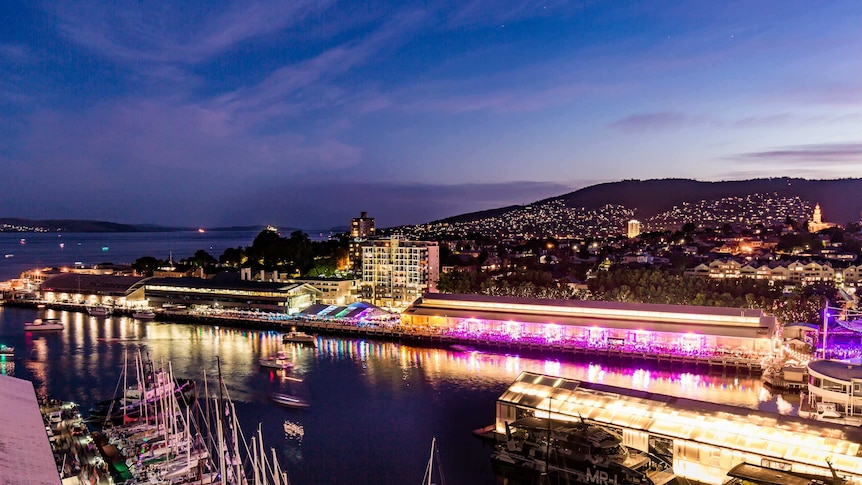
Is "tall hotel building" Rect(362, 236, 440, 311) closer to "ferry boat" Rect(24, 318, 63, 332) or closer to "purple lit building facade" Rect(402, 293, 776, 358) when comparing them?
"purple lit building facade" Rect(402, 293, 776, 358)

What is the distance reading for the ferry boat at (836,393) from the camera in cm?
1516

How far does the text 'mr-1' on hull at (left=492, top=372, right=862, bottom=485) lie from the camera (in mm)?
11234

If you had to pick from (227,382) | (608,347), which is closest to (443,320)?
(608,347)

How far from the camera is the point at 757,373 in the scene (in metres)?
20.8

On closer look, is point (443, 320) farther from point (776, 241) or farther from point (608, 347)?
point (776, 241)

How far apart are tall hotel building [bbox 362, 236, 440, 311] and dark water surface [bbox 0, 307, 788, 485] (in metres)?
9.93

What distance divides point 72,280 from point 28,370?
64.7 ft

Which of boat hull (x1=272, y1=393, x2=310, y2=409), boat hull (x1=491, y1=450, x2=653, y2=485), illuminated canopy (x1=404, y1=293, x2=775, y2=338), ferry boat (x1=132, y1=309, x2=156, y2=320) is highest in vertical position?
illuminated canopy (x1=404, y1=293, x2=775, y2=338)

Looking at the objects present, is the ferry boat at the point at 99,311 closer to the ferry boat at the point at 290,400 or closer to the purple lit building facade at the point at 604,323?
the purple lit building facade at the point at 604,323

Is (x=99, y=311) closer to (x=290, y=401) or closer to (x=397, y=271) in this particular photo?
(x=397, y=271)

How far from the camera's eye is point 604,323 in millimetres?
24734

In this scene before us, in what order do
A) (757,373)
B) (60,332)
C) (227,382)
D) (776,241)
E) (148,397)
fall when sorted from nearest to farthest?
(148,397), (227,382), (757,373), (60,332), (776,241)

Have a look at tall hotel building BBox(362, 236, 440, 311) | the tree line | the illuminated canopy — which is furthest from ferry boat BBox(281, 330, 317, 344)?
tall hotel building BBox(362, 236, 440, 311)

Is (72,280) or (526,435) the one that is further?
(72,280)
